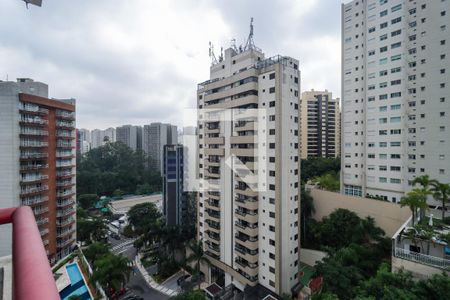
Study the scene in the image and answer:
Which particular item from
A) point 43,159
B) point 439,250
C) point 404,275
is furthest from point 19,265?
point 43,159

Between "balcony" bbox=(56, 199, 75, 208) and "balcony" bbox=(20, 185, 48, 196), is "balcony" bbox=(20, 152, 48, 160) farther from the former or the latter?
"balcony" bbox=(56, 199, 75, 208)

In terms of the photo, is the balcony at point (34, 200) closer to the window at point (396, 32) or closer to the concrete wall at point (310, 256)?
the concrete wall at point (310, 256)

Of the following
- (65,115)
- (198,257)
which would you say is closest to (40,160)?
(65,115)

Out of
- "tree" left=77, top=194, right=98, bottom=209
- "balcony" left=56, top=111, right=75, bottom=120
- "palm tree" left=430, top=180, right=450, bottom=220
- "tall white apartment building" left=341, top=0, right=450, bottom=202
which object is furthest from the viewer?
"tree" left=77, top=194, right=98, bottom=209

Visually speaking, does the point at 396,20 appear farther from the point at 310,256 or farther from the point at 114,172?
the point at 114,172

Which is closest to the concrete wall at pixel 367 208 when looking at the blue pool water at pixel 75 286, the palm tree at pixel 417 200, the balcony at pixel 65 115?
the palm tree at pixel 417 200

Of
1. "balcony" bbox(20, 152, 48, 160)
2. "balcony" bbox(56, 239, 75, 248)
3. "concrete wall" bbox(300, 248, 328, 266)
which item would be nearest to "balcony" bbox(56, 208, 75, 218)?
"balcony" bbox(56, 239, 75, 248)
